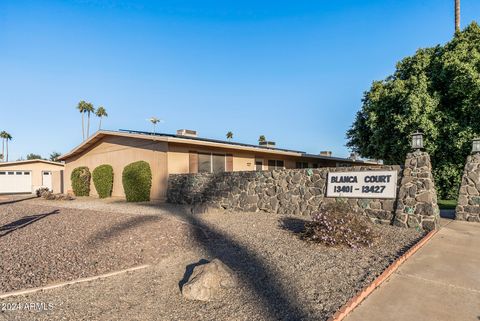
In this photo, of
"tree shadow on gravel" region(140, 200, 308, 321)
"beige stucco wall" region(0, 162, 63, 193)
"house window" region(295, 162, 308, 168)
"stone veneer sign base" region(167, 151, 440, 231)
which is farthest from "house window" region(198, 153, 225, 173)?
"beige stucco wall" region(0, 162, 63, 193)

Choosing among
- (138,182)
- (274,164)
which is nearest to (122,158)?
(138,182)

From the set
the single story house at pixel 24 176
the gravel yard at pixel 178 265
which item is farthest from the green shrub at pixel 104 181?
the single story house at pixel 24 176

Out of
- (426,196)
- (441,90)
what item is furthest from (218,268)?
(441,90)

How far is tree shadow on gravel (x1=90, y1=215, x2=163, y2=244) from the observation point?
771 cm

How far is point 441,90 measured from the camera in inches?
565

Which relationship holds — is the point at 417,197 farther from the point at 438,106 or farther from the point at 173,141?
the point at 173,141

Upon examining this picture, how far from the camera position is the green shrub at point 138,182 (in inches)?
631

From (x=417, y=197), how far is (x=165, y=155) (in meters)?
11.5

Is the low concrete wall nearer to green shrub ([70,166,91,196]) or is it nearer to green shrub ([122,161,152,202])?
green shrub ([122,161,152,202])

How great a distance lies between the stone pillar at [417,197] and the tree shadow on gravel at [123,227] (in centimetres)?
718

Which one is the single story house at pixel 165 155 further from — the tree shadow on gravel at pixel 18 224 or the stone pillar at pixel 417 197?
the stone pillar at pixel 417 197

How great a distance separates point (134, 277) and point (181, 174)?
10143 millimetres

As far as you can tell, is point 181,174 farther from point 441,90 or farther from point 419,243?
point 441,90

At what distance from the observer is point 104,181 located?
62.0 ft
